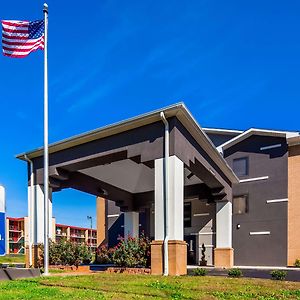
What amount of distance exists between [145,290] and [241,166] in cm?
1800

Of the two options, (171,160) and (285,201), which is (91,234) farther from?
(171,160)

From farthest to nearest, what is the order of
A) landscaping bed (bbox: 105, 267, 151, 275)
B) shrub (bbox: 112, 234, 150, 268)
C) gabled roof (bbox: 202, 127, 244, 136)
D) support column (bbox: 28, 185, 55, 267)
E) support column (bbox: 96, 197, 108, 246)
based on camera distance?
support column (bbox: 96, 197, 108, 246), gabled roof (bbox: 202, 127, 244, 136), support column (bbox: 28, 185, 55, 267), shrub (bbox: 112, 234, 150, 268), landscaping bed (bbox: 105, 267, 151, 275)

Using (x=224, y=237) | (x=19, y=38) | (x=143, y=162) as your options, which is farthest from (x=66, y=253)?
(x=224, y=237)

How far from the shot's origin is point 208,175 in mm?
18594

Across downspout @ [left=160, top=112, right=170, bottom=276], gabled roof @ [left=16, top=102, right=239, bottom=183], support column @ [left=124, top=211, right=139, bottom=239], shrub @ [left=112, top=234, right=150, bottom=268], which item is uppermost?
gabled roof @ [left=16, top=102, right=239, bottom=183]

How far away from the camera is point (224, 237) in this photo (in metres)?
21.4

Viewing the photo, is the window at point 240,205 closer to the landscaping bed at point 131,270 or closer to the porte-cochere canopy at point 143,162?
the porte-cochere canopy at point 143,162

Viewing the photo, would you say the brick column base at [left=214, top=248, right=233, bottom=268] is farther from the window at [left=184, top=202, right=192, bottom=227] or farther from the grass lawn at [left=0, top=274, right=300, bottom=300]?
the grass lawn at [left=0, top=274, right=300, bottom=300]

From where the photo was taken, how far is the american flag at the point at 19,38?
581 inches

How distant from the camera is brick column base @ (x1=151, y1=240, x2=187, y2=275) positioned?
41.3ft

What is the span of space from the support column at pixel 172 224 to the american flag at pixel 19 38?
679 cm

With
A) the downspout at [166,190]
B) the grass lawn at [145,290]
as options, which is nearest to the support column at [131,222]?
the downspout at [166,190]

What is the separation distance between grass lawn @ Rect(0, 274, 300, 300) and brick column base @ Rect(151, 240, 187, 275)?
1.47 m

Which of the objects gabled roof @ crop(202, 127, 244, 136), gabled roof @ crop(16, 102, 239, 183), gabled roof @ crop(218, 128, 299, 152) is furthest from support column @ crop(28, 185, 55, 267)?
gabled roof @ crop(202, 127, 244, 136)
